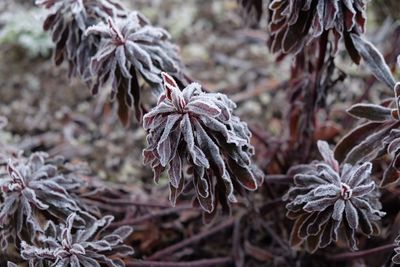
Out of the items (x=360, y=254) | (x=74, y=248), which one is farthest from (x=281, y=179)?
(x=74, y=248)

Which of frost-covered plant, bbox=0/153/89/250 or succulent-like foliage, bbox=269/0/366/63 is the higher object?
succulent-like foliage, bbox=269/0/366/63

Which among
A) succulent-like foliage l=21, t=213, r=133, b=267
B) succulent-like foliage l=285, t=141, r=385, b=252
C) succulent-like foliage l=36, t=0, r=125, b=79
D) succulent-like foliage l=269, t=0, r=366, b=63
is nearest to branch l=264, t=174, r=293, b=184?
succulent-like foliage l=285, t=141, r=385, b=252

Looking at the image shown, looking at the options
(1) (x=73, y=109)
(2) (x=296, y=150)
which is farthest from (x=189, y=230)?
(1) (x=73, y=109)

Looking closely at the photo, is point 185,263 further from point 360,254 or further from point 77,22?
point 77,22

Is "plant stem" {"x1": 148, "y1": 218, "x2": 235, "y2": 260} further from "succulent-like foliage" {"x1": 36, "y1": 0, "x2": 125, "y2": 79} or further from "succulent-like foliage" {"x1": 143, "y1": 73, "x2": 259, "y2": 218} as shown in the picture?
"succulent-like foliage" {"x1": 36, "y1": 0, "x2": 125, "y2": 79}

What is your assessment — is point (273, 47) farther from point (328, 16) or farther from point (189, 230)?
point (189, 230)
